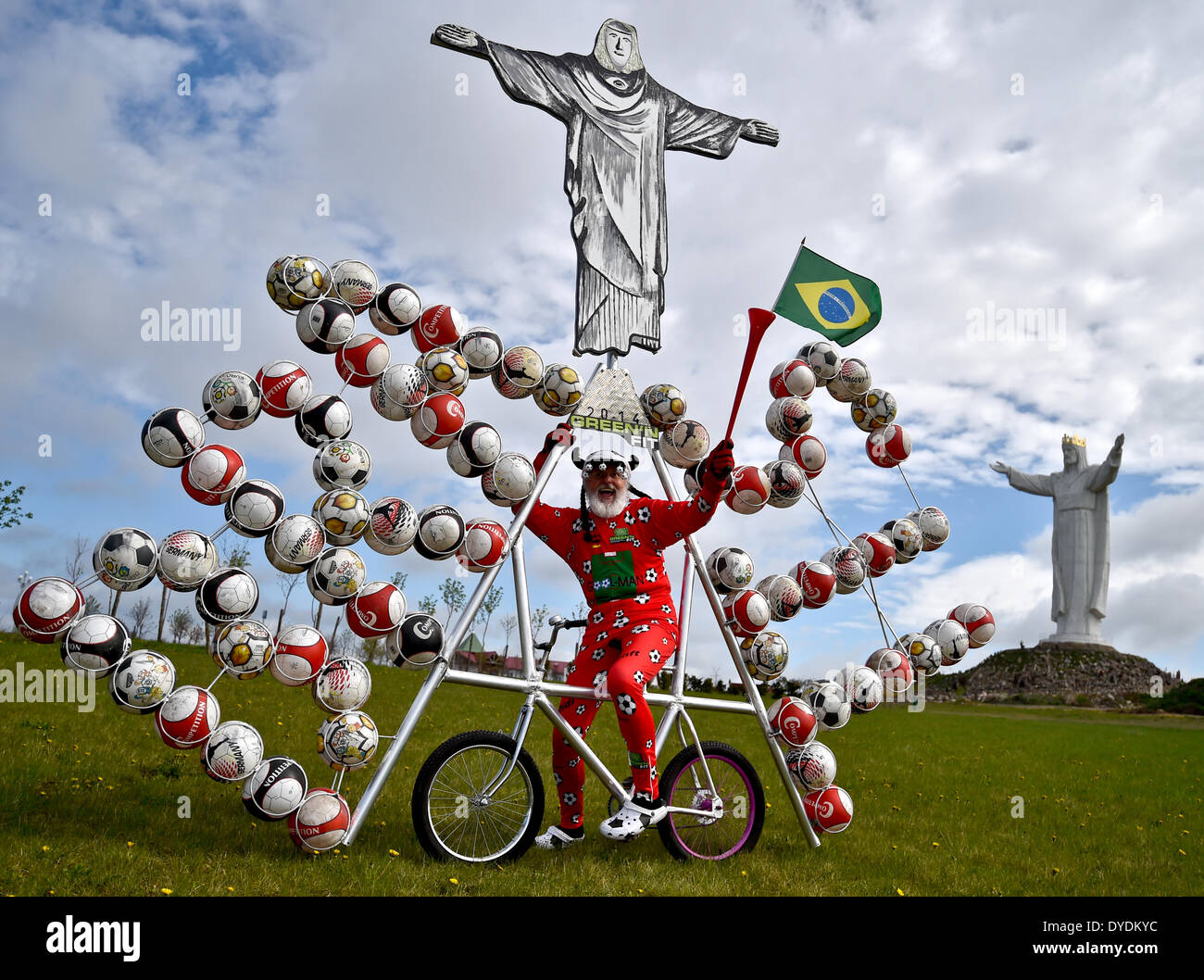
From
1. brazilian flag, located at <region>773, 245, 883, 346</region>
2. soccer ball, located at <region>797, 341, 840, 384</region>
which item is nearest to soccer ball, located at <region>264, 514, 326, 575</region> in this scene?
brazilian flag, located at <region>773, 245, 883, 346</region>

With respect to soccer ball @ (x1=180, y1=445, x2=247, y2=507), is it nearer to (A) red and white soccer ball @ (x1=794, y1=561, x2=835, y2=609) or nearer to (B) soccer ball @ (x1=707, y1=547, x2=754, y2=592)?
(B) soccer ball @ (x1=707, y1=547, x2=754, y2=592)

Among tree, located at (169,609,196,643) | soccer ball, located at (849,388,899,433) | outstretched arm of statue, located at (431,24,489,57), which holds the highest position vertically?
outstretched arm of statue, located at (431,24,489,57)

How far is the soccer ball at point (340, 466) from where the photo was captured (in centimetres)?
540

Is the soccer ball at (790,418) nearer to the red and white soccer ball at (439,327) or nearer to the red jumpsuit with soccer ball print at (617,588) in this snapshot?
the red jumpsuit with soccer ball print at (617,588)

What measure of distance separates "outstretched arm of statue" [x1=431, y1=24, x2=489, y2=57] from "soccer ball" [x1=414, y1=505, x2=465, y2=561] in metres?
3.50

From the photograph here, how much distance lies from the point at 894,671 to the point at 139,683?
5536mm

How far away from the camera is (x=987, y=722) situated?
21547mm

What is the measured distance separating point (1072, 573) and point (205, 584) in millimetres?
38166

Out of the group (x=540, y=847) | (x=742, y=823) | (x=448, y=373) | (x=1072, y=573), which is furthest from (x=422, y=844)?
(x=1072, y=573)

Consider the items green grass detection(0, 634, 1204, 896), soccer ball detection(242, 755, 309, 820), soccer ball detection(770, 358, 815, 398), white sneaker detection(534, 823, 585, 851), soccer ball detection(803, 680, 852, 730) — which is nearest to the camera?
green grass detection(0, 634, 1204, 896)

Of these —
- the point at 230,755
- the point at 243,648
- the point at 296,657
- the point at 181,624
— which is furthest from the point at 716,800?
the point at 181,624

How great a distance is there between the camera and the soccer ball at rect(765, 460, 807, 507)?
22.6ft

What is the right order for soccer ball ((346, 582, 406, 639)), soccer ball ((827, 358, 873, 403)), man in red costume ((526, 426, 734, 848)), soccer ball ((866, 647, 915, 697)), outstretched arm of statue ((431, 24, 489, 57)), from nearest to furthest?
soccer ball ((346, 582, 406, 639))
man in red costume ((526, 426, 734, 848))
outstretched arm of statue ((431, 24, 489, 57))
soccer ball ((866, 647, 915, 697))
soccer ball ((827, 358, 873, 403))

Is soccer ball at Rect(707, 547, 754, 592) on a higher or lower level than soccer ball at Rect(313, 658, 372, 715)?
higher
